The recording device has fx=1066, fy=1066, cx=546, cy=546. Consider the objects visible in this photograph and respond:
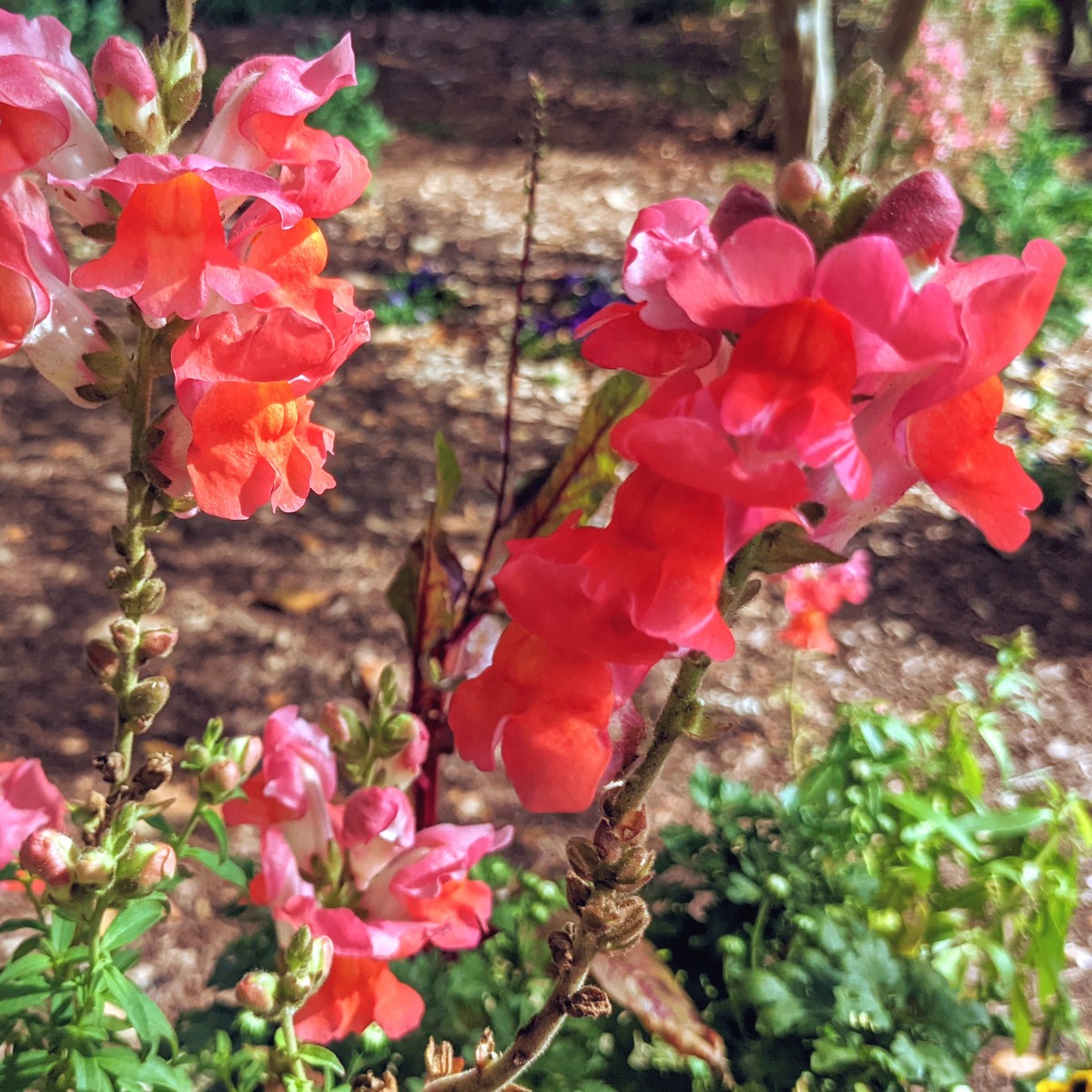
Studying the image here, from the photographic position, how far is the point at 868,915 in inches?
46.8

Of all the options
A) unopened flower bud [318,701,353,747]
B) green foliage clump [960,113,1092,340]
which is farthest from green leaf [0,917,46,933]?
green foliage clump [960,113,1092,340]

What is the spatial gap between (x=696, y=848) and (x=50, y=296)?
2.63ft

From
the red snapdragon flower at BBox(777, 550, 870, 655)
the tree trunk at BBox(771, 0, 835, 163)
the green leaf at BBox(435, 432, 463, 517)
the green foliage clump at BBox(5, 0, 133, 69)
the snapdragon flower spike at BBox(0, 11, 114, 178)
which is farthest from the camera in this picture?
the green foliage clump at BBox(5, 0, 133, 69)

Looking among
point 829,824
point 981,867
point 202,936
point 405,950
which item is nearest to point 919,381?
point 405,950

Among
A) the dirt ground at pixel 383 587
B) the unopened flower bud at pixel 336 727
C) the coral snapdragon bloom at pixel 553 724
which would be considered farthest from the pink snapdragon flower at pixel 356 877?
the dirt ground at pixel 383 587

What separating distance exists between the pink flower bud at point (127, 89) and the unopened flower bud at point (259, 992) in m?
0.48

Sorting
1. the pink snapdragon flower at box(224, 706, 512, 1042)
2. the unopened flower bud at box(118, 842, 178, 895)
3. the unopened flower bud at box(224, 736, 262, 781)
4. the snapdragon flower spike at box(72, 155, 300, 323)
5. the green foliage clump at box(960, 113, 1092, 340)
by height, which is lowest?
the green foliage clump at box(960, 113, 1092, 340)

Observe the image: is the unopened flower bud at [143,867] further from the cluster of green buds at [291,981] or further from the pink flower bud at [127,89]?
the pink flower bud at [127,89]

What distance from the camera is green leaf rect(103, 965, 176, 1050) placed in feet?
2.24

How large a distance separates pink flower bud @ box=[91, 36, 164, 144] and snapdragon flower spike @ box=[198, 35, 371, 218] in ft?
0.15

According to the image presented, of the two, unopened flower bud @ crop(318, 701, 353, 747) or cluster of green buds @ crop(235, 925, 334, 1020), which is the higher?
cluster of green buds @ crop(235, 925, 334, 1020)

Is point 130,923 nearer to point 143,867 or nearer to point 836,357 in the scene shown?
point 143,867

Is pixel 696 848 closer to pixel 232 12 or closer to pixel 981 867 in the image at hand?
pixel 981 867

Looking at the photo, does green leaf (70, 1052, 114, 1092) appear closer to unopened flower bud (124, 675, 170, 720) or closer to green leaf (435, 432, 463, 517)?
unopened flower bud (124, 675, 170, 720)
